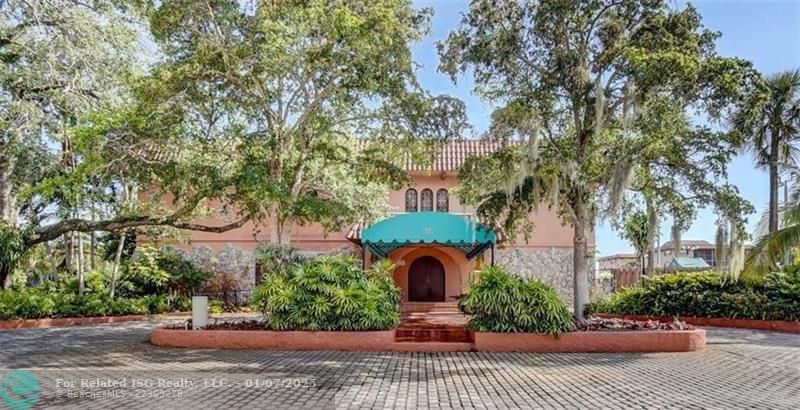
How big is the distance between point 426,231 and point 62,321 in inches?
485

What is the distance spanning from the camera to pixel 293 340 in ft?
42.4

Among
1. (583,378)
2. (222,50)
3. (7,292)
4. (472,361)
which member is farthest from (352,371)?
(7,292)

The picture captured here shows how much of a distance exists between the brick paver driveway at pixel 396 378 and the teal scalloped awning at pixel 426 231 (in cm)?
657

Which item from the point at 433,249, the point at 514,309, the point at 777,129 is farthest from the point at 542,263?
the point at 514,309

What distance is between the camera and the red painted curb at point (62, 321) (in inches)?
674

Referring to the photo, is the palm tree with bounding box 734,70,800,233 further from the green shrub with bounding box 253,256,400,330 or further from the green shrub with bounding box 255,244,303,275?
the green shrub with bounding box 255,244,303,275

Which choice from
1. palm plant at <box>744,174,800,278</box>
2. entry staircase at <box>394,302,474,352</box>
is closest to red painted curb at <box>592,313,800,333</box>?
palm plant at <box>744,174,800,278</box>

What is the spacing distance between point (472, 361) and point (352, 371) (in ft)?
8.82

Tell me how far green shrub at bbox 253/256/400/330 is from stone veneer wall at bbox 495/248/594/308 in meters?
13.1

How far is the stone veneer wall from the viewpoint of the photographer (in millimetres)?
25953

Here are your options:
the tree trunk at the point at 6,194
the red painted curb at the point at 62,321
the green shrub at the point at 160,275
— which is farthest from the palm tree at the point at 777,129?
the tree trunk at the point at 6,194

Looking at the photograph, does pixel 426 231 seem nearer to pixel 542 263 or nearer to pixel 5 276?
pixel 542 263

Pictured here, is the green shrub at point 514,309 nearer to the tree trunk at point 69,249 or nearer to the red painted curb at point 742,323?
the red painted curb at point 742,323

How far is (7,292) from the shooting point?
60.0ft
